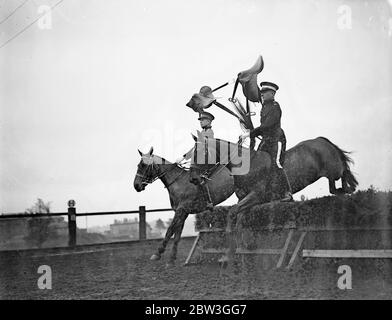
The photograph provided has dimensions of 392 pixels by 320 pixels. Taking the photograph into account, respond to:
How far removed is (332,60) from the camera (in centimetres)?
467

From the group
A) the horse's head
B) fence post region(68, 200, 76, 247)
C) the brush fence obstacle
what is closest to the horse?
the horse's head

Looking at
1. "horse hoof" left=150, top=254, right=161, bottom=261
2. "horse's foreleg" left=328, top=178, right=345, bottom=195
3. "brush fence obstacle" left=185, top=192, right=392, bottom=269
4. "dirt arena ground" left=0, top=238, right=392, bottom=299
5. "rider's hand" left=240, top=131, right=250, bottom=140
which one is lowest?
"dirt arena ground" left=0, top=238, right=392, bottom=299

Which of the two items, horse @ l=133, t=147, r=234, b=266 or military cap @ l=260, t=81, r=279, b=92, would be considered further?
horse @ l=133, t=147, r=234, b=266

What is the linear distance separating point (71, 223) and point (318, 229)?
8.68ft

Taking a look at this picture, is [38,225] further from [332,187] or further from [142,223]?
[332,187]

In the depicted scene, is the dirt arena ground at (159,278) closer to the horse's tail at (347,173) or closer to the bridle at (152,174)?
the bridle at (152,174)

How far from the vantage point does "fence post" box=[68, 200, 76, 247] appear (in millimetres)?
5020

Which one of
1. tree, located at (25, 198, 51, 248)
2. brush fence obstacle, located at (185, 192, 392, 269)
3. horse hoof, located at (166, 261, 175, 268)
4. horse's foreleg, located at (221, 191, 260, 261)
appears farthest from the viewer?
tree, located at (25, 198, 51, 248)

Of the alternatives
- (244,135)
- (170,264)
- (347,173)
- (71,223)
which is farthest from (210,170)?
(71,223)

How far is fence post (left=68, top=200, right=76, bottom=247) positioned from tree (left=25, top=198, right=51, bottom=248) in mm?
263

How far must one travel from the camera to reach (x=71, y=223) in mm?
5141

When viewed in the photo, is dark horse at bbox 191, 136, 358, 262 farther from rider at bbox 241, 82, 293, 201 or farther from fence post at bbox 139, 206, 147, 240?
fence post at bbox 139, 206, 147, 240

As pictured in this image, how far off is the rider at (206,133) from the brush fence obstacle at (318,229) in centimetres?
38

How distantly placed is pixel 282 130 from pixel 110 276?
2330 millimetres
